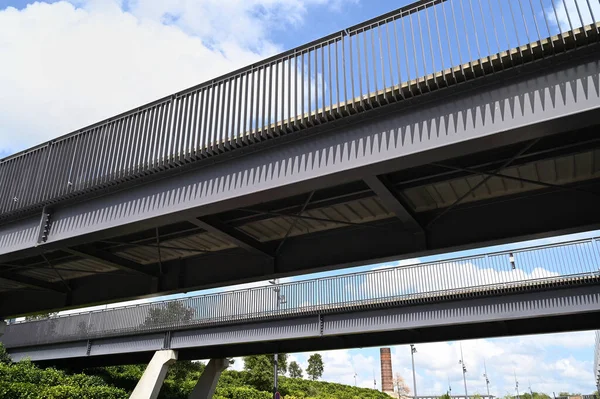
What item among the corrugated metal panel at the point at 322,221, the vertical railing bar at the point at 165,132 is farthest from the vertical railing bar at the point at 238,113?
the corrugated metal panel at the point at 322,221

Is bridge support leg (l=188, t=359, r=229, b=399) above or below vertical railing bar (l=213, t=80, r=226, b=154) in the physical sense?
below

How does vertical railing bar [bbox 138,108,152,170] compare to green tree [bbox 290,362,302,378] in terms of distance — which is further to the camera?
green tree [bbox 290,362,302,378]

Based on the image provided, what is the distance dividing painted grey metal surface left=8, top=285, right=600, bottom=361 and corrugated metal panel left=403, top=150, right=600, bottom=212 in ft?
35.3

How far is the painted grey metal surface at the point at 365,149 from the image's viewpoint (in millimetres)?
5621

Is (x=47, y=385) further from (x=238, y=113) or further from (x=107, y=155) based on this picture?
(x=238, y=113)

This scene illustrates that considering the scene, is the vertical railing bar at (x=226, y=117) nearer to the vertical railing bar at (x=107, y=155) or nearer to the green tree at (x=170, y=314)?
the vertical railing bar at (x=107, y=155)

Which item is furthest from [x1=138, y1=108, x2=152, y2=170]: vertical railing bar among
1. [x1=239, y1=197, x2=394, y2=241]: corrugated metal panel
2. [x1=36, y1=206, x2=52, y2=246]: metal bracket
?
[x1=239, y1=197, x2=394, y2=241]: corrugated metal panel

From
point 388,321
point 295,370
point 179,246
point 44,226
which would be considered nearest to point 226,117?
point 44,226

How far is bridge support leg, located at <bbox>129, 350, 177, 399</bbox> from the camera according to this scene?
2548 centimetres

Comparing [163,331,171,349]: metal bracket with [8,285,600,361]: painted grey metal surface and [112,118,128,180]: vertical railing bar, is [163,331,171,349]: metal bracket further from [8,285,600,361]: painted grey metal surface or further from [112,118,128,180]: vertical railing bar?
[112,118,128,180]: vertical railing bar

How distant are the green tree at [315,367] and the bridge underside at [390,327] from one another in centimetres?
4645

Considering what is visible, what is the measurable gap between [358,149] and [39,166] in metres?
7.05

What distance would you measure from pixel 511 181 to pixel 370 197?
7.94 ft

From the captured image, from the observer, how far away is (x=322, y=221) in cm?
978
